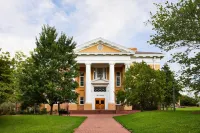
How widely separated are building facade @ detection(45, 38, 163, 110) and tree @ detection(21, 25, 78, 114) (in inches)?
729

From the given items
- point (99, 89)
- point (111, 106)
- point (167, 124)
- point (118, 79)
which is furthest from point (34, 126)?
point (118, 79)

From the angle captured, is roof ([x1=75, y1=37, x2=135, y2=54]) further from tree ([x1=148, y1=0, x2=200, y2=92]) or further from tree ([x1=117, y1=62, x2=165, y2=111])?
tree ([x1=148, y1=0, x2=200, y2=92])

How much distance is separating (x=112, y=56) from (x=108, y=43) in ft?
8.49

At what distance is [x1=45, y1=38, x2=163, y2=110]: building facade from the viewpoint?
182ft

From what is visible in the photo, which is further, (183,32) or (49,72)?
(49,72)

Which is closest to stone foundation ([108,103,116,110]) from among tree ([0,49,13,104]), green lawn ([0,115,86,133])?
green lawn ([0,115,86,133])

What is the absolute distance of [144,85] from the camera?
37.8m

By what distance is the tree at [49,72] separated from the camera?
114 feet

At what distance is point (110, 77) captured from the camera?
5591cm

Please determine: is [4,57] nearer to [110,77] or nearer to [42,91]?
[42,91]

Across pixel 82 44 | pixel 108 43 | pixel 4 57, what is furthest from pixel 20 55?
pixel 4 57

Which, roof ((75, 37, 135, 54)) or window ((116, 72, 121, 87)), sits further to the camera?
window ((116, 72, 121, 87))

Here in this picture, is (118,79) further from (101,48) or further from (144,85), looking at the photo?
(144,85)

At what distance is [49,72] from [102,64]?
24.0 m
